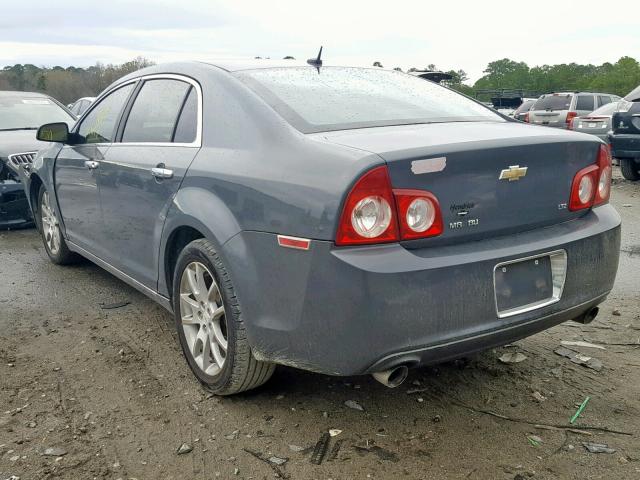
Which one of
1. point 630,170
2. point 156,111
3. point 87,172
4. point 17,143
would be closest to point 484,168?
point 156,111

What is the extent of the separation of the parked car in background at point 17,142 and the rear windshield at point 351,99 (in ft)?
13.1

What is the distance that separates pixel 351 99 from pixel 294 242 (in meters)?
1.08

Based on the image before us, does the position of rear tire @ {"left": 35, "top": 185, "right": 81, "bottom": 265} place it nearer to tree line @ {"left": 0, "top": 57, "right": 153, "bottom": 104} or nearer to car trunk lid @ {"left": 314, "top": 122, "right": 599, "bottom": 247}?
car trunk lid @ {"left": 314, "top": 122, "right": 599, "bottom": 247}

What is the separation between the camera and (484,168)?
2.60m

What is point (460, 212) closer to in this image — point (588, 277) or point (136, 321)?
point (588, 277)

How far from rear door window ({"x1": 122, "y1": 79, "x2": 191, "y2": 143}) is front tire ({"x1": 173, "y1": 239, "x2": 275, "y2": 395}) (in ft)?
2.68

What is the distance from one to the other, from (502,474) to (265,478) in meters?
0.93

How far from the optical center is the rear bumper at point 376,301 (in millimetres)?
2393

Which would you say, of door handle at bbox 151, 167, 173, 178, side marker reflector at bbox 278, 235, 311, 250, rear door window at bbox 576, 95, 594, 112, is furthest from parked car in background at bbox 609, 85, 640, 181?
rear door window at bbox 576, 95, 594, 112

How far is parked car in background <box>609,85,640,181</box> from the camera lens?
996 cm

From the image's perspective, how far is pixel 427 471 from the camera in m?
2.55

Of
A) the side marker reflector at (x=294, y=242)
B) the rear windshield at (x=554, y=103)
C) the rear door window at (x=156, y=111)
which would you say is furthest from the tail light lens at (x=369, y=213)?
the rear windshield at (x=554, y=103)

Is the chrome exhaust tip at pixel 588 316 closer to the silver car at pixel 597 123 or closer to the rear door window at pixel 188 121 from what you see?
the rear door window at pixel 188 121

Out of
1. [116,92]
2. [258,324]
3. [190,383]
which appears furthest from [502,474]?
[116,92]
